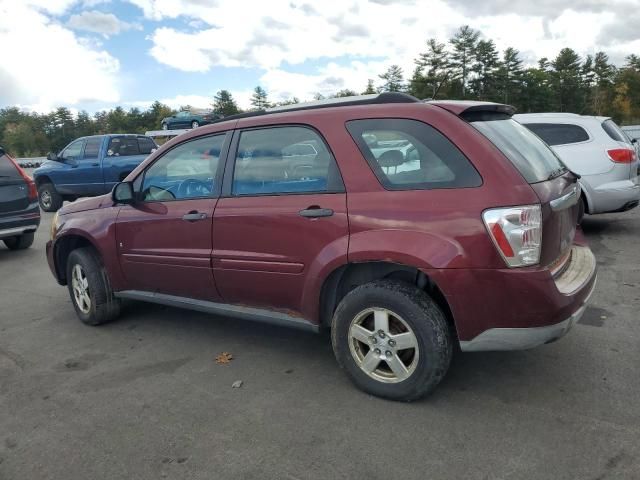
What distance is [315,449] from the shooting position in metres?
2.60

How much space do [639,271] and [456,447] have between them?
13.1 ft

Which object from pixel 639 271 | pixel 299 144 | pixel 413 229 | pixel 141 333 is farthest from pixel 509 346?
pixel 639 271

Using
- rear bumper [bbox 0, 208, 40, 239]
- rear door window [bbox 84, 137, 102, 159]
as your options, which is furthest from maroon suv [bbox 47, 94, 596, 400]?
rear door window [bbox 84, 137, 102, 159]

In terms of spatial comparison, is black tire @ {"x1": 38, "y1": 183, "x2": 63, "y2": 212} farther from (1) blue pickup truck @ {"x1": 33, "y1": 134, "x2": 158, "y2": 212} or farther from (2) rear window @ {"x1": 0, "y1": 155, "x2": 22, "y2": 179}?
(2) rear window @ {"x1": 0, "y1": 155, "x2": 22, "y2": 179}

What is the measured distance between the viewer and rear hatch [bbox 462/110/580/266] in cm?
275

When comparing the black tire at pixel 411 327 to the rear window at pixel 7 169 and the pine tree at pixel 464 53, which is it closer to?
the rear window at pixel 7 169

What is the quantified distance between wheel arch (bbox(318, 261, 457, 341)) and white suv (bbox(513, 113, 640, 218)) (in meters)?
4.64

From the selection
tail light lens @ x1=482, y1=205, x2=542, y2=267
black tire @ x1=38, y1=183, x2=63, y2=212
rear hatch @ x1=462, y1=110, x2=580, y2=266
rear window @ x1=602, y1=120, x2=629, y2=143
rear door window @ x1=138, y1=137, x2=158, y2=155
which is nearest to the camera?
tail light lens @ x1=482, y1=205, x2=542, y2=267

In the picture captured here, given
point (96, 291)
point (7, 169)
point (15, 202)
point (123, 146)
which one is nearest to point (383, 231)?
point (96, 291)

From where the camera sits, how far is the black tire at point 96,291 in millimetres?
4535

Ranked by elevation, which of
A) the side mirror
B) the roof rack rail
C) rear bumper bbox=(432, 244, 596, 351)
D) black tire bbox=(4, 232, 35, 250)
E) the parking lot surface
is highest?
the roof rack rail

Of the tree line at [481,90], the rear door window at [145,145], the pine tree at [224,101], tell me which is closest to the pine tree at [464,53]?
the tree line at [481,90]

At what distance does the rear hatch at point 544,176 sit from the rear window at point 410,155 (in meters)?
0.25

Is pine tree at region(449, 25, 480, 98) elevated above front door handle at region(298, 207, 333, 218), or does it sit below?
above
